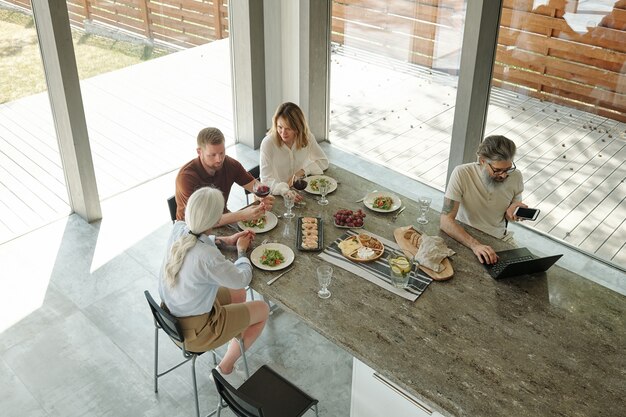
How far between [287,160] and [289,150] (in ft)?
0.23

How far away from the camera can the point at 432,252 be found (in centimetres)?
340

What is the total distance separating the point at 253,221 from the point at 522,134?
8.18ft

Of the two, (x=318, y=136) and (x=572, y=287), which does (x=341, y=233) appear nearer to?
(x=572, y=287)

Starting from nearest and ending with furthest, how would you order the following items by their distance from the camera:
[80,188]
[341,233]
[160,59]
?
[341,233] < [80,188] < [160,59]

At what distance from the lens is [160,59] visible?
5.83m

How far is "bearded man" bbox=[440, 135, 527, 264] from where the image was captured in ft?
11.9

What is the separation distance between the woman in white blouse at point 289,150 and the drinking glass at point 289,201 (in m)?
0.33

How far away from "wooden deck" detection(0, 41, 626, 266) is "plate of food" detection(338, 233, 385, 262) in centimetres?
214

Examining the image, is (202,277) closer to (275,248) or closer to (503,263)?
(275,248)

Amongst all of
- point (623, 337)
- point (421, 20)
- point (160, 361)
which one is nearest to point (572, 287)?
point (623, 337)

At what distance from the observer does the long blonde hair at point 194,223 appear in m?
3.17

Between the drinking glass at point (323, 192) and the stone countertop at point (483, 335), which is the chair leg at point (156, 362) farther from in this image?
the drinking glass at point (323, 192)

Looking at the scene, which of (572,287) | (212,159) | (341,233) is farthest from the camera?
(212,159)

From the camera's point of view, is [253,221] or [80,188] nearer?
[253,221]
